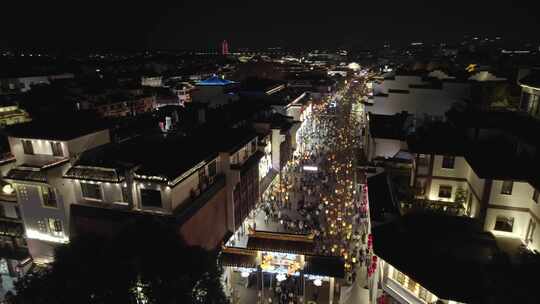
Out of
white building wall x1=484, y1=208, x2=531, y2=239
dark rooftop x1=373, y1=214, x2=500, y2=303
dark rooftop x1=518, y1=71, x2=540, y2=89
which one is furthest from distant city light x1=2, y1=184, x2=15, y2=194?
dark rooftop x1=518, y1=71, x2=540, y2=89

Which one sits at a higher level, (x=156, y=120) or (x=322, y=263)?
(x=156, y=120)

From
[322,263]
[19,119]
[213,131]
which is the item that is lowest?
[322,263]

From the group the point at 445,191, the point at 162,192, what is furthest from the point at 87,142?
the point at 445,191

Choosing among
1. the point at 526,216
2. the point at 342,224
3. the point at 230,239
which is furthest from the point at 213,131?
the point at 526,216

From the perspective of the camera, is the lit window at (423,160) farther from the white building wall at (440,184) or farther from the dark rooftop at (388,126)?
the dark rooftop at (388,126)

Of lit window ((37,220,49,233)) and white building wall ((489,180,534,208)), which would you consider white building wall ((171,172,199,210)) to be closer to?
lit window ((37,220,49,233))

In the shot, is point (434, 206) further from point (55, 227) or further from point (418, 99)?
point (418, 99)

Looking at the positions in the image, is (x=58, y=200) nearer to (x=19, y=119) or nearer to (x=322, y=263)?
(x=322, y=263)

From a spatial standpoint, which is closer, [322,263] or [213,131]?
[322,263]
